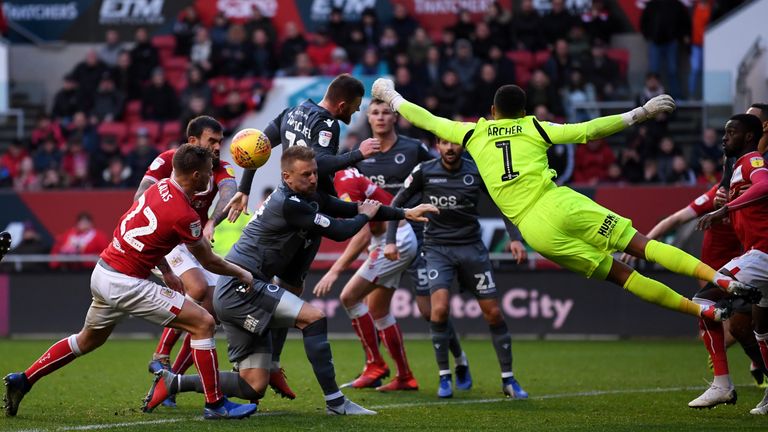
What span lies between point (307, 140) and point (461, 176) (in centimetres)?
182

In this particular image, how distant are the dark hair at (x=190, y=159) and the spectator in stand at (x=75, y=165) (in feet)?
44.4

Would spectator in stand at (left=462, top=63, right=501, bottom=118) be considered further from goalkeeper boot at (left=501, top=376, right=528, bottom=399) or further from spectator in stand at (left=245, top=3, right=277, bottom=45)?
goalkeeper boot at (left=501, top=376, right=528, bottom=399)

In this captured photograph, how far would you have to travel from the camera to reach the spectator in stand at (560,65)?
866 inches

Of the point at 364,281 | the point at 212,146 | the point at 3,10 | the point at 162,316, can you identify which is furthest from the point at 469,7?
the point at 162,316

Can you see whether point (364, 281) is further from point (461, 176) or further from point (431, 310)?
point (461, 176)

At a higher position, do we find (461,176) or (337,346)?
(461,176)

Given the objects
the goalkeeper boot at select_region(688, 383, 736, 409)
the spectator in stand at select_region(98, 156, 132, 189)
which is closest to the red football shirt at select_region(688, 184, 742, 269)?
the goalkeeper boot at select_region(688, 383, 736, 409)

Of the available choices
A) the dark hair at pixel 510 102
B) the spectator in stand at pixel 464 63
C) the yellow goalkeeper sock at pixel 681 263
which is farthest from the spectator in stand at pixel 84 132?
the yellow goalkeeper sock at pixel 681 263

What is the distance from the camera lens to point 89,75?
79.7 feet

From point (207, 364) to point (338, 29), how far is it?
16.8 metres

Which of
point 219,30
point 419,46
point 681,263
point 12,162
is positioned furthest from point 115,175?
point 681,263

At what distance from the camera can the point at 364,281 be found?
451 inches

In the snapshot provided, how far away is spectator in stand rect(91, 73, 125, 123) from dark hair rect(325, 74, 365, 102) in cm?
1469

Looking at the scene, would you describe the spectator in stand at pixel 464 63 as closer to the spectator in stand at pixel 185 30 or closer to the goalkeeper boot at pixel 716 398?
the spectator in stand at pixel 185 30
